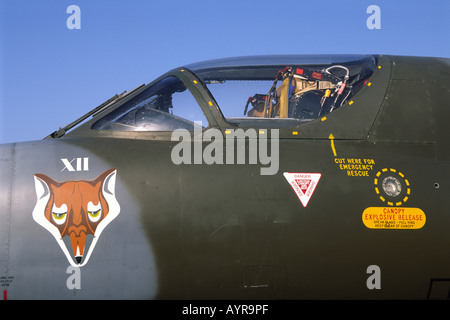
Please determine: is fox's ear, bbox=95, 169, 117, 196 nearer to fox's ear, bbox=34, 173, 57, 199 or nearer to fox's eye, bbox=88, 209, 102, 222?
fox's eye, bbox=88, 209, 102, 222

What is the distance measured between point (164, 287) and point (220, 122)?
1.67 meters

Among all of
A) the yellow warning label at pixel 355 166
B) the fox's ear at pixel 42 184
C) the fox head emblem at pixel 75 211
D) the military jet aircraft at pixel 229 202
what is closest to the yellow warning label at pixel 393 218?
the military jet aircraft at pixel 229 202

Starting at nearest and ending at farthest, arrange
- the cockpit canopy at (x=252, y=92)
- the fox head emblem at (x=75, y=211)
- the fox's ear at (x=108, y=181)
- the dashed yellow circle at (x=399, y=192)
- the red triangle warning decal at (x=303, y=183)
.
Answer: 1. the fox head emblem at (x=75, y=211)
2. the fox's ear at (x=108, y=181)
3. the red triangle warning decal at (x=303, y=183)
4. the dashed yellow circle at (x=399, y=192)
5. the cockpit canopy at (x=252, y=92)

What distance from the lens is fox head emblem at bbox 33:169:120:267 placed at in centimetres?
445

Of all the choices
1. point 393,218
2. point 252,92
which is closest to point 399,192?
point 393,218

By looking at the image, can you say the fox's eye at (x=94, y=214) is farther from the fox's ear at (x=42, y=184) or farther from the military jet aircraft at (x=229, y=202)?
the fox's ear at (x=42, y=184)

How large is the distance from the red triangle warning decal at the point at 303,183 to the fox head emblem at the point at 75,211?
1565 mm

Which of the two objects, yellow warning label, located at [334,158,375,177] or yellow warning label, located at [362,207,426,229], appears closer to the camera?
yellow warning label, located at [362,207,426,229]

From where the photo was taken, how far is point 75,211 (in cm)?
449

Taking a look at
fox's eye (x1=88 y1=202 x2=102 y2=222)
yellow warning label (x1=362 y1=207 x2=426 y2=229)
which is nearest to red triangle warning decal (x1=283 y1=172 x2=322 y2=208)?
yellow warning label (x1=362 y1=207 x2=426 y2=229)

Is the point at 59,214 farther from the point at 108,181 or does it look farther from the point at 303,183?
the point at 303,183

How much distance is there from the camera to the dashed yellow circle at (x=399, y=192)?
4.86 meters

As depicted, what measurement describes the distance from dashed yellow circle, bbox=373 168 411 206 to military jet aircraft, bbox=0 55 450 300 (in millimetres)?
13
